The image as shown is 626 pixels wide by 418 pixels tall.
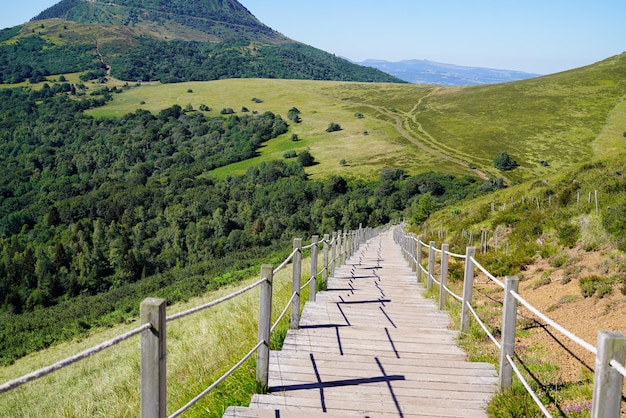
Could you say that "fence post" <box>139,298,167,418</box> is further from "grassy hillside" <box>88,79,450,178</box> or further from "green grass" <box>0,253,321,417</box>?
"grassy hillside" <box>88,79,450,178</box>

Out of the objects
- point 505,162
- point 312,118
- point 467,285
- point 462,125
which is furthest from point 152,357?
point 312,118

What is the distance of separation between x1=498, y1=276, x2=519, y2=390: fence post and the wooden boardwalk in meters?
0.22

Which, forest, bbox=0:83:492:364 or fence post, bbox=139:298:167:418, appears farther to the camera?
forest, bbox=0:83:492:364

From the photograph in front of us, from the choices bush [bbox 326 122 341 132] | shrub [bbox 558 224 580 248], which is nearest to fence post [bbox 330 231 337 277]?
shrub [bbox 558 224 580 248]

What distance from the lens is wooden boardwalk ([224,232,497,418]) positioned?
186 inches

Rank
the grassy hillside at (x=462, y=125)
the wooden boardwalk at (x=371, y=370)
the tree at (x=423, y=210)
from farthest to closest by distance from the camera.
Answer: the grassy hillside at (x=462, y=125) < the tree at (x=423, y=210) < the wooden boardwalk at (x=371, y=370)

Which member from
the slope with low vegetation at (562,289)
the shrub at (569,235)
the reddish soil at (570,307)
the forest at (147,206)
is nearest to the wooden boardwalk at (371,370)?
the slope with low vegetation at (562,289)

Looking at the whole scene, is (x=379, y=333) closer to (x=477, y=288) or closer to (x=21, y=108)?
(x=477, y=288)

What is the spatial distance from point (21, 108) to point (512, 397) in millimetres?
179058

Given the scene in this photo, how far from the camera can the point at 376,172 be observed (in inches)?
3634

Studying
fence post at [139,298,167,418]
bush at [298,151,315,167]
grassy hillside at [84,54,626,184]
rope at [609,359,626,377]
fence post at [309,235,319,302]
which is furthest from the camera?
bush at [298,151,315,167]

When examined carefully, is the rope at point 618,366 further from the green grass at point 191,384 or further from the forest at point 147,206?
the forest at point 147,206

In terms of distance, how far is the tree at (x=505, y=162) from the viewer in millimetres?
83675

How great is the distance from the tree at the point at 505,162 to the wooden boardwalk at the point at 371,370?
8018cm
